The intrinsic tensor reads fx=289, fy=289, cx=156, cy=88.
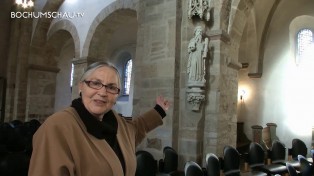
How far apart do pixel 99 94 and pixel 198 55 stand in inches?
151

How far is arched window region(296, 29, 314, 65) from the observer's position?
9.35m

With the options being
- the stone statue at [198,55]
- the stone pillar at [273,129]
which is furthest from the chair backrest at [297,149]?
the stone pillar at [273,129]

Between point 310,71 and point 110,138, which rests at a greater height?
point 310,71

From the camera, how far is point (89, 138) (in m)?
1.32

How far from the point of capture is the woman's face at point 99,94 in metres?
1.45

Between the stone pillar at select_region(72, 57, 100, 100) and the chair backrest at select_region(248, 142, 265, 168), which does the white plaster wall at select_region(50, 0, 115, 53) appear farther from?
the chair backrest at select_region(248, 142, 265, 168)

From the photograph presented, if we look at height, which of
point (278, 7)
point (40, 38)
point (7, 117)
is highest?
point (278, 7)

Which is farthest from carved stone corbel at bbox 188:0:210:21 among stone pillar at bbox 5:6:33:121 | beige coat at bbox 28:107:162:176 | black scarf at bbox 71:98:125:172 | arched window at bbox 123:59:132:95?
arched window at bbox 123:59:132:95

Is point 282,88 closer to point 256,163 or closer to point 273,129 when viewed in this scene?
point 273,129

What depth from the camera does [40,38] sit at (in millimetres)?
11445

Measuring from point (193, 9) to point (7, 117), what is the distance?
361 inches

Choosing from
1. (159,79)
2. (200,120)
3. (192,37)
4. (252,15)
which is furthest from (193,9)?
(252,15)

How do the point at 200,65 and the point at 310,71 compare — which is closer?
the point at 200,65

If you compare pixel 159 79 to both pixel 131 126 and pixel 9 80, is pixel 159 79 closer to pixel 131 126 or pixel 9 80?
pixel 131 126
